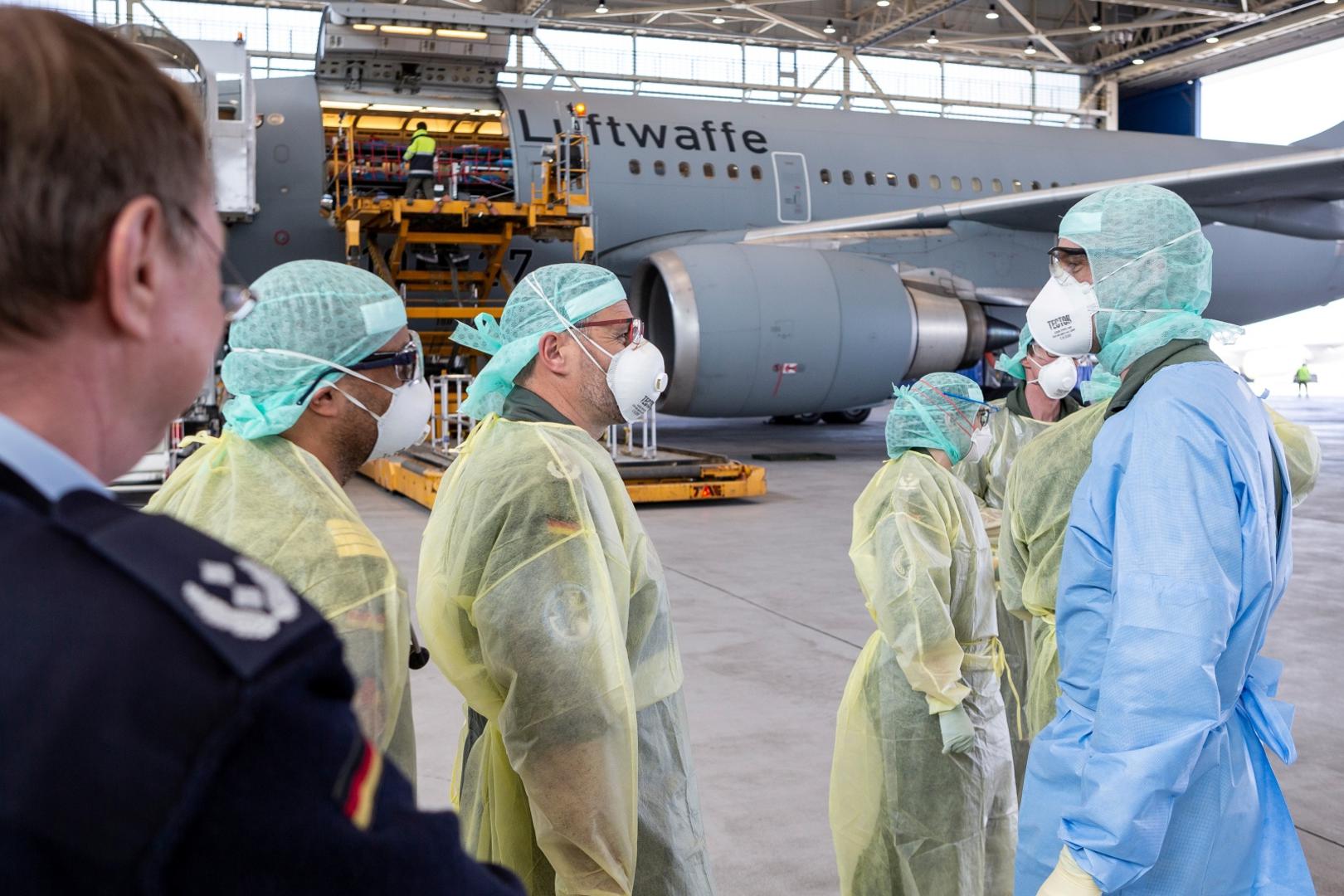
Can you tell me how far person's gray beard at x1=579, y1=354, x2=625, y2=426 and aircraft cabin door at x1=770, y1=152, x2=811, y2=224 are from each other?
35.2 ft

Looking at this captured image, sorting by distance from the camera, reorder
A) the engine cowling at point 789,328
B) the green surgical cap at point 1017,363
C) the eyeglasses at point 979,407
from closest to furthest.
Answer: the eyeglasses at point 979,407 < the green surgical cap at point 1017,363 < the engine cowling at point 789,328

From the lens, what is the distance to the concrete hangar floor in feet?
10.9

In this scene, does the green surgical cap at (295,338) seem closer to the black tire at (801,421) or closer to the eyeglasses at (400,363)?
the eyeglasses at (400,363)

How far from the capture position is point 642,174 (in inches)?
476

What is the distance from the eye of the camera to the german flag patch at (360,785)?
598mm

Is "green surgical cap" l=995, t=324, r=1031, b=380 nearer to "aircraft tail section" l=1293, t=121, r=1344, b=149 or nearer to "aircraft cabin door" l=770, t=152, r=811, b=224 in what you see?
"aircraft cabin door" l=770, t=152, r=811, b=224

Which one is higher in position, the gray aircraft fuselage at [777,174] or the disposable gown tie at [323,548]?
the gray aircraft fuselage at [777,174]

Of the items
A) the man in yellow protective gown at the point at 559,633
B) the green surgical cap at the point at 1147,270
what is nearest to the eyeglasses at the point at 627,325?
the man in yellow protective gown at the point at 559,633

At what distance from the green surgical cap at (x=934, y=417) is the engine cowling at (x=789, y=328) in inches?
257

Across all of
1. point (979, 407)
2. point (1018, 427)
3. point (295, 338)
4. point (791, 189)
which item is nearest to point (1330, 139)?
point (791, 189)

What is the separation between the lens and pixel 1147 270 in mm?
1943

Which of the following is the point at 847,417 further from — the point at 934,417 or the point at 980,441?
the point at 934,417

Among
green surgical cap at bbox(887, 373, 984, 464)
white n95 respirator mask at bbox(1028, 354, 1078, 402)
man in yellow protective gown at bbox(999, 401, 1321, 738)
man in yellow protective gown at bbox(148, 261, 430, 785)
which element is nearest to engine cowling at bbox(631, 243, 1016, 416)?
white n95 respirator mask at bbox(1028, 354, 1078, 402)

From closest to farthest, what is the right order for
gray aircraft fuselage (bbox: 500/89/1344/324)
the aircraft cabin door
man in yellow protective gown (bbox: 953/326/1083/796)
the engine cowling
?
man in yellow protective gown (bbox: 953/326/1083/796) < the engine cowling < gray aircraft fuselage (bbox: 500/89/1344/324) < the aircraft cabin door
